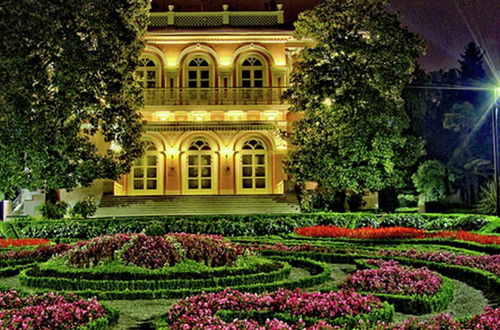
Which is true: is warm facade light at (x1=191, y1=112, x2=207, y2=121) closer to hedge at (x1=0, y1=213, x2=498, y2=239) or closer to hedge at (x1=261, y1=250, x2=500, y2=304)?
hedge at (x1=0, y1=213, x2=498, y2=239)

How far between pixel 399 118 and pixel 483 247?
29.8 ft

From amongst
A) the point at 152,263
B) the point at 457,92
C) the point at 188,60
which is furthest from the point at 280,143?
the point at 152,263

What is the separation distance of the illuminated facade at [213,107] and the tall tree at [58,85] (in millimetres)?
8633

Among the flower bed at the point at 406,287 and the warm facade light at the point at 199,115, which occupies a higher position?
the warm facade light at the point at 199,115

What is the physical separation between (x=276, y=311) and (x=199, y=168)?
75.2 feet

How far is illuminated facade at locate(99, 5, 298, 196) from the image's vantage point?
94.2 feet

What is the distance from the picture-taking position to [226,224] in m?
18.4

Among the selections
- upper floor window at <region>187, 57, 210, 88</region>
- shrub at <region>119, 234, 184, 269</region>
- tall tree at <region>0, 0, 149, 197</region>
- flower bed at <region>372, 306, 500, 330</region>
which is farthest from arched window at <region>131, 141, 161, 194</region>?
flower bed at <region>372, 306, 500, 330</region>

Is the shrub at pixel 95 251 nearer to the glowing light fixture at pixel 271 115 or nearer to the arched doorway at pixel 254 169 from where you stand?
the arched doorway at pixel 254 169

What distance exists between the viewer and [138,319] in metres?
7.31

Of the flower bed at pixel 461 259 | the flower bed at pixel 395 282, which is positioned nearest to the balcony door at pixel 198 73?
the flower bed at pixel 461 259

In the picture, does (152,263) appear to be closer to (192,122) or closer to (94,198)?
(94,198)

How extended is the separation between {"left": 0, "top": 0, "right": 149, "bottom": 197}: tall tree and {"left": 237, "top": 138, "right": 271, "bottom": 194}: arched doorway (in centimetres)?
1009

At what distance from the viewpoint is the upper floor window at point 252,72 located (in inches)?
1186
